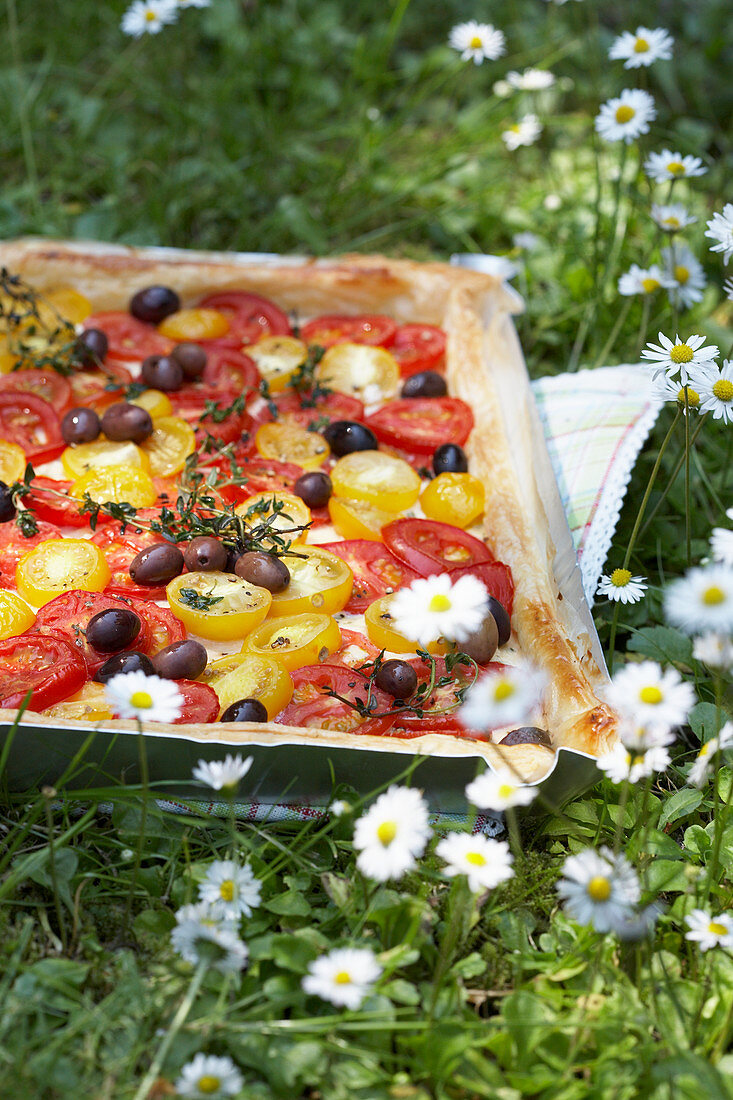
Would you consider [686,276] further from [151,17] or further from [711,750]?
[151,17]

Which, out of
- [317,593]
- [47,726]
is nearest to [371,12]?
[317,593]

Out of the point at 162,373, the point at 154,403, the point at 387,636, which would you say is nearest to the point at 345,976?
the point at 387,636

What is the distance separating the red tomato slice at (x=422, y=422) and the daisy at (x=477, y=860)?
172 cm

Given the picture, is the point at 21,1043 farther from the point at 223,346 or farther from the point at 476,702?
the point at 223,346

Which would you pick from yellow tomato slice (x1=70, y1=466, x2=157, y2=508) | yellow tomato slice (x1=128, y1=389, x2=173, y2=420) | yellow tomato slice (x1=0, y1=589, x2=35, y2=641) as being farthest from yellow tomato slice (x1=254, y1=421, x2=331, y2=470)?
yellow tomato slice (x1=0, y1=589, x2=35, y2=641)

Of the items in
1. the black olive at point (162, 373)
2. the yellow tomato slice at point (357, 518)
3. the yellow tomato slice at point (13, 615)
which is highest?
the black olive at point (162, 373)

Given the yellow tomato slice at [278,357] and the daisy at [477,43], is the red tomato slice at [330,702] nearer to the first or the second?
the yellow tomato slice at [278,357]

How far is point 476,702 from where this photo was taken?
5.95ft

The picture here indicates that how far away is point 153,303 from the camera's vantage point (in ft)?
12.8

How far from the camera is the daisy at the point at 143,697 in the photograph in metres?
1.96

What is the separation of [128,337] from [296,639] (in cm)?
179

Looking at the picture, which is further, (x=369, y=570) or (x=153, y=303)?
(x=153, y=303)

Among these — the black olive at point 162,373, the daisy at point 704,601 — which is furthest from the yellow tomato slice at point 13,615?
the daisy at point 704,601

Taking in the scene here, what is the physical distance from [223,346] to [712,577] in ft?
8.13
